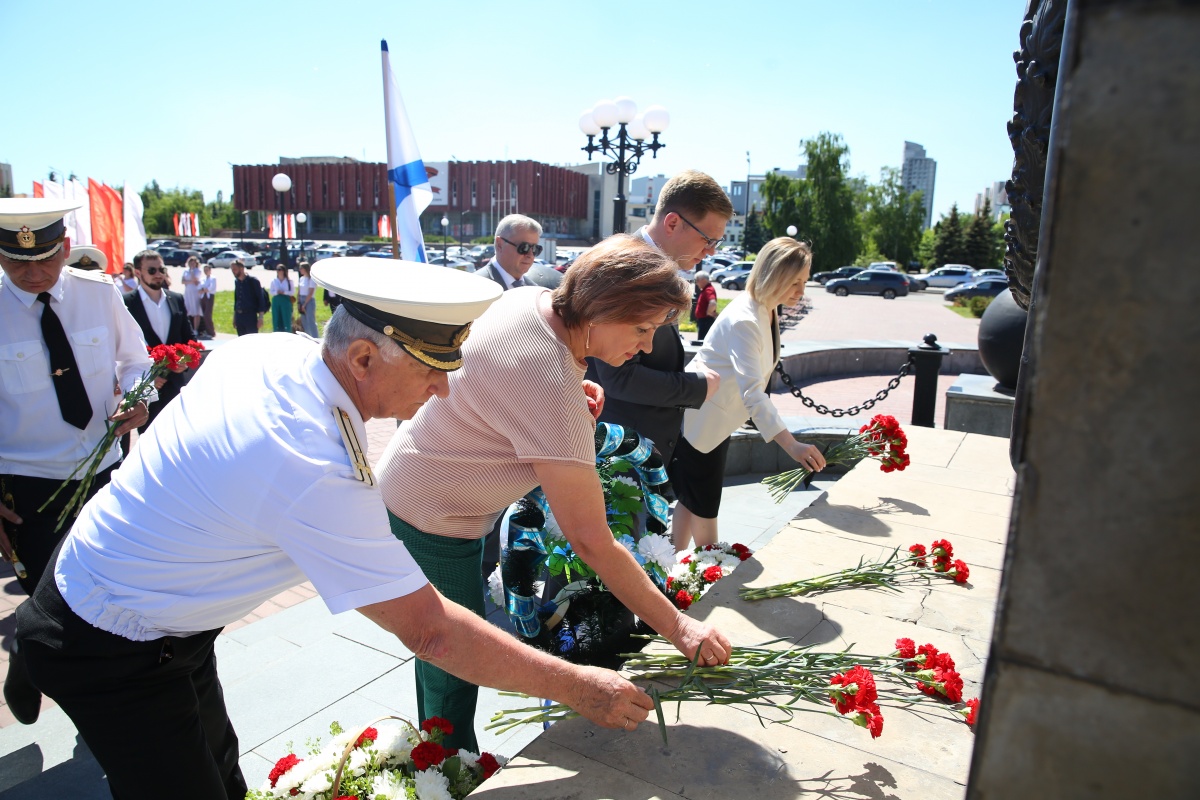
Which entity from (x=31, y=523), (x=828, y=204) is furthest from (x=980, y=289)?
(x=31, y=523)

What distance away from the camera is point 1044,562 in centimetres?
76

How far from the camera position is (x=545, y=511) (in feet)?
7.68

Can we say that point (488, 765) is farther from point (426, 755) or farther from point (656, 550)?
point (656, 550)

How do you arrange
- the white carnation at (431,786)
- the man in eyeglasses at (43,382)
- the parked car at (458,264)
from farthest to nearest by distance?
the parked car at (458,264), the man in eyeglasses at (43,382), the white carnation at (431,786)

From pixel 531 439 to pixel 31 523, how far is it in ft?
7.83

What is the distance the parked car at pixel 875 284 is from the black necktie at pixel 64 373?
37.3 meters

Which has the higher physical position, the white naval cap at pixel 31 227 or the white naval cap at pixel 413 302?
the white naval cap at pixel 31 227

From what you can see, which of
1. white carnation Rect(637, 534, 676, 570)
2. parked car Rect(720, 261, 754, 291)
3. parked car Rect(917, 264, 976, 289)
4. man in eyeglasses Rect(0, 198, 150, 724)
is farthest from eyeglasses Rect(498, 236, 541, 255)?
parked car Rect(917, 264, 976, 289)

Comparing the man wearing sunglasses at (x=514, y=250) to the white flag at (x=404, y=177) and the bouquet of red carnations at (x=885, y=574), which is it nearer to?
the white flag at (x=404, y=177)

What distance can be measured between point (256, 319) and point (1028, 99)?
12117 mm

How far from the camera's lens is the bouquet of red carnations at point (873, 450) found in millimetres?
4453

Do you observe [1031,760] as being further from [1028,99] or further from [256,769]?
[256,769]

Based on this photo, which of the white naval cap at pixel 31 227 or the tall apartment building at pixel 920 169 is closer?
the white naval cap at pixel 31 227

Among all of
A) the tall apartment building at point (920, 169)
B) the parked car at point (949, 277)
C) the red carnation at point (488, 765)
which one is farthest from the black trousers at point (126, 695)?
the tall apartment building at point (920, 169)
